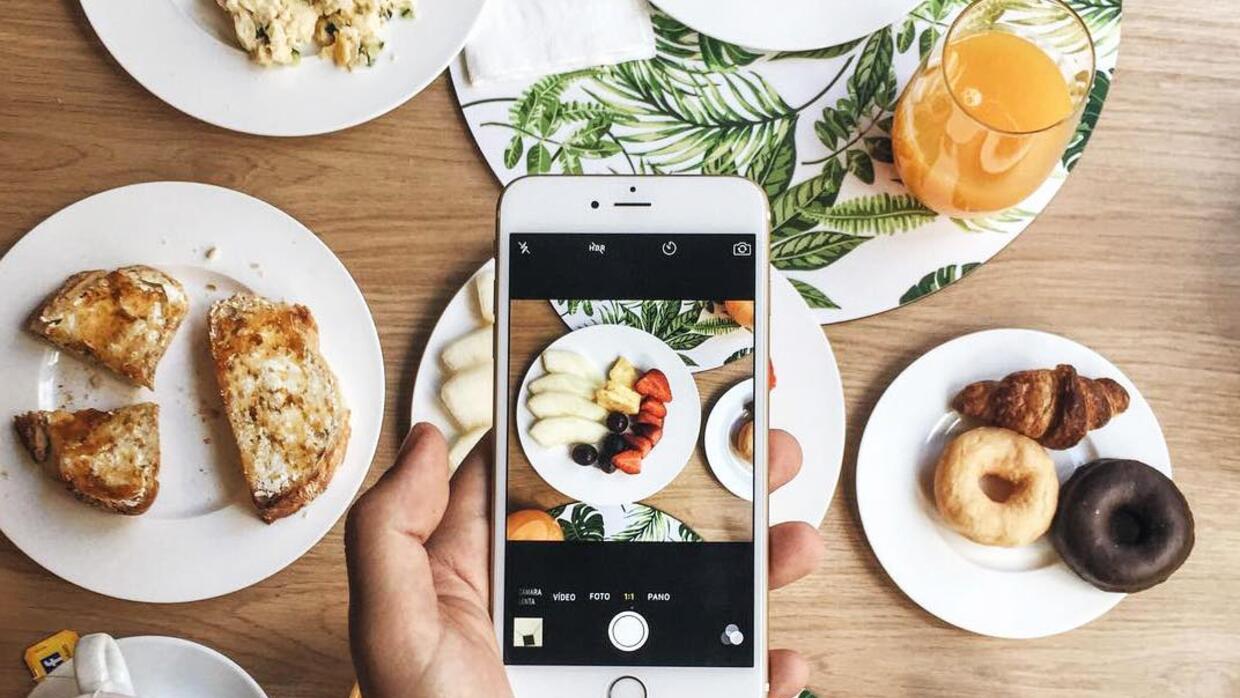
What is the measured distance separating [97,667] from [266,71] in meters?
0.52

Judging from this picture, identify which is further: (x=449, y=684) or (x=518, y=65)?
(x=518, y=65)

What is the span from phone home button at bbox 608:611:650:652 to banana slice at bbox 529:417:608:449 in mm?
123

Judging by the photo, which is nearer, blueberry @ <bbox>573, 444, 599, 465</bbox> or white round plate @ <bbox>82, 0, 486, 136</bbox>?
blueberry @ <bbox>573, 444, 599, 465</bbox>

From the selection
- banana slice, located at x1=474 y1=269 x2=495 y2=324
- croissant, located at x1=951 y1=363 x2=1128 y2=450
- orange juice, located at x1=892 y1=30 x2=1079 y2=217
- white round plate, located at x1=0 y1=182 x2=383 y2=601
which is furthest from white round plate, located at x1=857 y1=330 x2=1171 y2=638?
white round plate, located at x1=0 y1=182 x2=383 y2=601

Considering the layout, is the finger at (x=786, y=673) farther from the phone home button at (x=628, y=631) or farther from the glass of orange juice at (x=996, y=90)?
the glass of orange juice at (x=996, y=90)

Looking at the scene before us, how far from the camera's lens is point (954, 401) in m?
0.92

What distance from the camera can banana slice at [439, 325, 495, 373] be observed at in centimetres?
91

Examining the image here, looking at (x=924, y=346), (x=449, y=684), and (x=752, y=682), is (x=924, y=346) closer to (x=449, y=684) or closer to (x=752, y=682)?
(x=752, y=682)

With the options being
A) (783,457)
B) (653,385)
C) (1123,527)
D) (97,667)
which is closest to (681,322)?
(653,385)

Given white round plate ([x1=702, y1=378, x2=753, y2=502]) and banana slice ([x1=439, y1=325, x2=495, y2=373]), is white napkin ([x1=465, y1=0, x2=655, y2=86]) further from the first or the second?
white round plate ([x1=702, y1=378, x2=753, y2=502])

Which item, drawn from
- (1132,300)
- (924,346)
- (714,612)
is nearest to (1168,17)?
(1132,300)

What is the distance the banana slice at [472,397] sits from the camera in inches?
35.4

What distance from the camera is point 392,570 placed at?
697 millimetres

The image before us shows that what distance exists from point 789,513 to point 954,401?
174 mm
